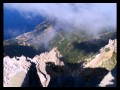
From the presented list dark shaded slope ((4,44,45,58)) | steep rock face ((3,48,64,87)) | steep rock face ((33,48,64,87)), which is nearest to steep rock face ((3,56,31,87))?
steep rock face ((3,48,64,87))

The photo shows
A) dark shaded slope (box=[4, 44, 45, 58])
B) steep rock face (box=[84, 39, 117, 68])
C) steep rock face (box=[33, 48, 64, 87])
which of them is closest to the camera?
steep rock face (box=[84, 39, 117, 68])

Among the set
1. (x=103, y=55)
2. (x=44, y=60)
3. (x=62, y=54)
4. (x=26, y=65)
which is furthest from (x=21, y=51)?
(x=103, y=55)

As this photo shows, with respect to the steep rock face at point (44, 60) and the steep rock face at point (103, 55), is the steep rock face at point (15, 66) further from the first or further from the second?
the steep rock face at point (103, 55)

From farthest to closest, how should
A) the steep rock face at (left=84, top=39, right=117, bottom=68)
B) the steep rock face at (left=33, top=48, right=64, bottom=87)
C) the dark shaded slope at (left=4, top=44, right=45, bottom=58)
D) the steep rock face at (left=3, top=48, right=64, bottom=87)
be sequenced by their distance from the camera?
the steep rock face at (left=33, top=48, right=64, bottom=87), the dark shaded slope at (left=4, top=44, right=45, bottom=58), the steep rock face at (left=84, top=39, right=117, bottom=68), the steep rock face at (left=3, top=48, right=64, bottom=87)

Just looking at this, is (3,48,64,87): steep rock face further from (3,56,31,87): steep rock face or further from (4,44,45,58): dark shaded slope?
(4,44,45,58): dark shaded slope

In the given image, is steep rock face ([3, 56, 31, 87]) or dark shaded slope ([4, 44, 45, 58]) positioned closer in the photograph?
steep rock face ([3, 56, 31, 87])

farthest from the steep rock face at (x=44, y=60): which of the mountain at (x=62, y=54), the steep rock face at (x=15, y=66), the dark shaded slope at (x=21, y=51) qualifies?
the steep rock face at (x=15, y=66)

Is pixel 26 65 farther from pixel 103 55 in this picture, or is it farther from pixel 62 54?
pixel 103 55

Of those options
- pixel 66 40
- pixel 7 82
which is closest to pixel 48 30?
pixel 66 40
